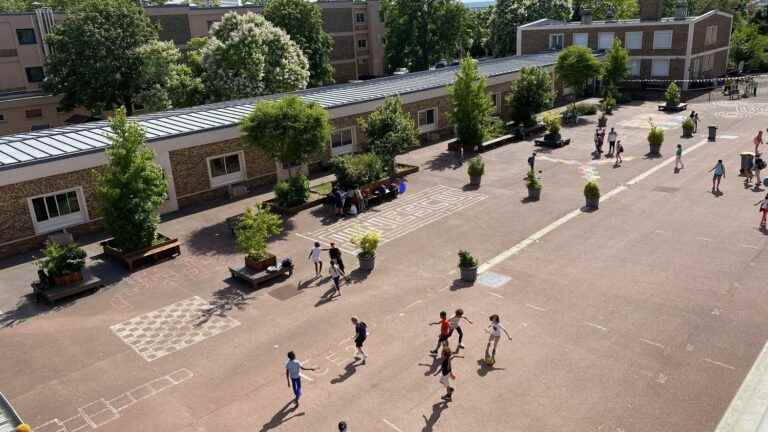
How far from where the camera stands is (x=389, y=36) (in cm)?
7806

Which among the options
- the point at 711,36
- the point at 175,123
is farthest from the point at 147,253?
the point at 711,36

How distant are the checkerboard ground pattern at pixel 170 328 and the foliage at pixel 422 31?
62829mm

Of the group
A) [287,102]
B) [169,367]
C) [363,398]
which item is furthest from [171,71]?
[363,398]

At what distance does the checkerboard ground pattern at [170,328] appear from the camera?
55.3 ft

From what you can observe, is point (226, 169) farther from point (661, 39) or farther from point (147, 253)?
point (661, 39)

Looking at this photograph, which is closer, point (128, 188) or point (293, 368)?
point (293, 368)

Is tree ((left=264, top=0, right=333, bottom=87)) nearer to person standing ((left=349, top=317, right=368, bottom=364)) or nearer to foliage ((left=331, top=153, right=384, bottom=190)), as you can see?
foliage ((left=331, top=153, right=384, bottom=190))

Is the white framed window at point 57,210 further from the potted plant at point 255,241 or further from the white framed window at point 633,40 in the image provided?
the white framed window at point 633,40

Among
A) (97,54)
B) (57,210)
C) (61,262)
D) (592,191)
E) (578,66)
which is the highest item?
(97,54)

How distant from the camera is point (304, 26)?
61656 millimetres

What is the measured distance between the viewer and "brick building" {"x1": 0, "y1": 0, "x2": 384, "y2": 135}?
174ft

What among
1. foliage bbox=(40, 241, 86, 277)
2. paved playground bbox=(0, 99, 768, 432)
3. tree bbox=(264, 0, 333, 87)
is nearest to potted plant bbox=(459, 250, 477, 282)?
paved playground bbox=(0, 99, 768, 432)

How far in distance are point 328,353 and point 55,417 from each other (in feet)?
22.1

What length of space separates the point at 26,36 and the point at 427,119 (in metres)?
43.3
